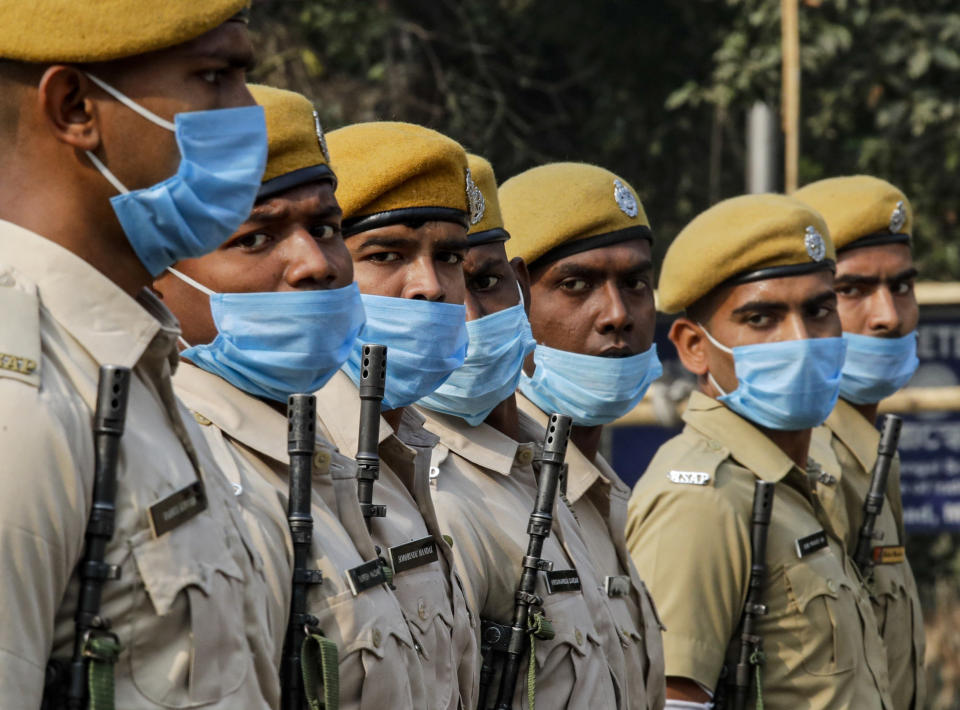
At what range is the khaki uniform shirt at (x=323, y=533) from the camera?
3178 millimetres

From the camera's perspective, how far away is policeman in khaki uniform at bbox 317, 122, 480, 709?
12.3 feet

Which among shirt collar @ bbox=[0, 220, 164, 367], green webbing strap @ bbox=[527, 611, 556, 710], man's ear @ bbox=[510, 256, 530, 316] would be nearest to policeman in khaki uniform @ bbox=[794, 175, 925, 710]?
man's ear @ bbox=[510, 256, 530, 316]

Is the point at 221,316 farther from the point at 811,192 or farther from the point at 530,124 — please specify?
the point at 530,124

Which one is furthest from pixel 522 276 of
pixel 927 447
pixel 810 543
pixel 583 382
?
pixel 927 447

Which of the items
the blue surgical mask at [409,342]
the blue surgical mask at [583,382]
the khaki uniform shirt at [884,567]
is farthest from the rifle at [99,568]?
the khaki uniform shirt at [884,567]

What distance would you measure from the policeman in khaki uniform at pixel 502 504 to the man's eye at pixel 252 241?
3.03 ft

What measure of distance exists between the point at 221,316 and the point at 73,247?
87 cm

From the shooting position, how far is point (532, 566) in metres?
4.17

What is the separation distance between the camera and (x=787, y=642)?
563cm

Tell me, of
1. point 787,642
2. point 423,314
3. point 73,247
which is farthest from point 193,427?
point 787,642

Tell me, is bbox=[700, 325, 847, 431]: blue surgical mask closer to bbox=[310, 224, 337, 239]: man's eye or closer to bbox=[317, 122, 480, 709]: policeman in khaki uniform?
bbox=[317, 122, 480, 709]: policeman in khaki uniform

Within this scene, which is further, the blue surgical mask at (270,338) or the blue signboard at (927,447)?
the blue signboard at (927,447)

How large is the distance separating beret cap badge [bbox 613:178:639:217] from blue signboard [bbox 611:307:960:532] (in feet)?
11.5

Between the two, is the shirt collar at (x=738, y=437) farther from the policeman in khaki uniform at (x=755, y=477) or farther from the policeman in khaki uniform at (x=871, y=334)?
the policeman in khaki uniform at (x=871, y=334)
